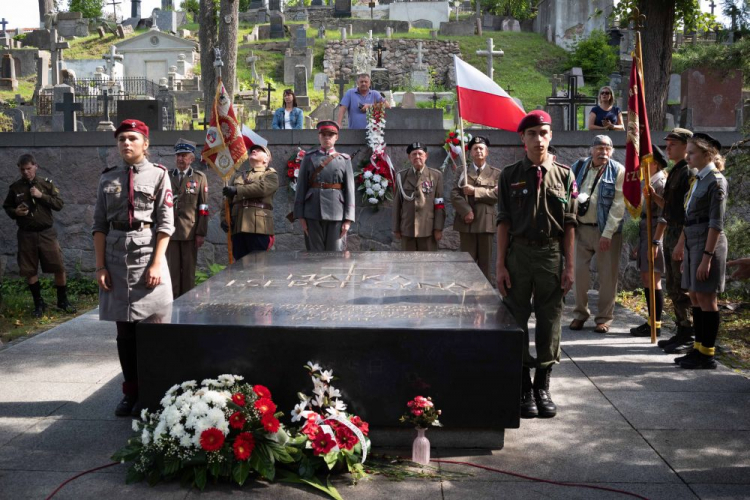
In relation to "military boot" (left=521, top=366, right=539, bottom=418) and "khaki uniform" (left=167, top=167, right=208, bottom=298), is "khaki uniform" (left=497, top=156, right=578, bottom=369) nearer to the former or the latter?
"military boot" (left=521, top=366, right=539, bottom=418)

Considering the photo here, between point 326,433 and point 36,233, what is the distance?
21.1 feet

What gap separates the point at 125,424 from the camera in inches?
194

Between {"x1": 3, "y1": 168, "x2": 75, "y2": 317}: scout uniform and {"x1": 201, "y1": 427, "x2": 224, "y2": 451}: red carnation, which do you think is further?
{"x1": 3, "y1": 168, "x2": 75, "y2": 317}: scout uniform

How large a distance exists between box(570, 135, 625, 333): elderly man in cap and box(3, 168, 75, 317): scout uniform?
5.62m

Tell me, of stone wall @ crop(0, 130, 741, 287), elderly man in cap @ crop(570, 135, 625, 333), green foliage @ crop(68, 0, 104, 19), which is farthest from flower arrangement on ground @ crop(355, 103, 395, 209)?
green foliage @ crop(68, 0, 104, 19)

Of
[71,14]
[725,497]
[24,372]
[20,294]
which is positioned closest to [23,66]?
[71,14]

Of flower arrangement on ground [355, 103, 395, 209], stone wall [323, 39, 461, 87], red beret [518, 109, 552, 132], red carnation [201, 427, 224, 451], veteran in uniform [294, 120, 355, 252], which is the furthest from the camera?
stone wall [323, 39, 461, 87]

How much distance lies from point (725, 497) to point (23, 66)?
46419 mm

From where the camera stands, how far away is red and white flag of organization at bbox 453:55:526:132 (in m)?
6.71

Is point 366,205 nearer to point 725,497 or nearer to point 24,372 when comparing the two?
point 24,372

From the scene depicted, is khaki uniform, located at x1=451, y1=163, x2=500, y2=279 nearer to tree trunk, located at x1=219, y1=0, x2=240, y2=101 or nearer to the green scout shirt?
the green scout shirt

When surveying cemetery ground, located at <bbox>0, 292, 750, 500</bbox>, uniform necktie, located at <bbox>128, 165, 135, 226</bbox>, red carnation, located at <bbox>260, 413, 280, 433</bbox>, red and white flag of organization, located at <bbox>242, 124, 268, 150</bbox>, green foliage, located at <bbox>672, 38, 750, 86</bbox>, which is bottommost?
cemetery ground, located at <bbox>0, 292, 750, 500</bbox>

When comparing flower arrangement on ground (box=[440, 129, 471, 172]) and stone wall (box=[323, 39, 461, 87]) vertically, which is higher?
stone wall (box=[323, 39, 461, 87])

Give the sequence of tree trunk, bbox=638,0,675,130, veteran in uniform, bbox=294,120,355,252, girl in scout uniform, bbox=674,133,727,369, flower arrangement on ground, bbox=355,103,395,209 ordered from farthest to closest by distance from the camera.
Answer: tree trunk, bbox=638,0,675,130 < flower arrangement on ground, bbox=355,103,395,209 < veteran in uniform, bbox=294,120,355,252 < girl in scout uniform, bbox=674,133,727,369
